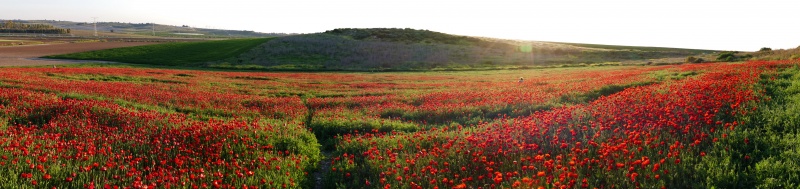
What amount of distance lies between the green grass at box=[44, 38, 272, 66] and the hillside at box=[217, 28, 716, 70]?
14.0 feet

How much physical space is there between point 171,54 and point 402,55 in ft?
128

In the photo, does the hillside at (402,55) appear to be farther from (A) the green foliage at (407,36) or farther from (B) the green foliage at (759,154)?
(B) the green foliage at (759,154)

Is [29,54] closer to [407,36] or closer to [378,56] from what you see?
[378,56]

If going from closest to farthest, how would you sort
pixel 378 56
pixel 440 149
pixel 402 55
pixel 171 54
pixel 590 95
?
pixel 440 149 → pixel 590 95 → pixel 171 54 → pixel 378 56 → pixel 402 55

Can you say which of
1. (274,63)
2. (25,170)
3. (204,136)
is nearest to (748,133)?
(204,136)

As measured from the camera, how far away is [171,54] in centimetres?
7475

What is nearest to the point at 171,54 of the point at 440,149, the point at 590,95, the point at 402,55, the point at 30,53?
the point at 30,53

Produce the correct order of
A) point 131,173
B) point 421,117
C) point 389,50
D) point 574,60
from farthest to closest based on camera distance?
point 389,50, point 574,60, point 421,117, point 131,173

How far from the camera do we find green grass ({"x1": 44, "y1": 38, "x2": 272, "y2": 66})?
66.4 meters

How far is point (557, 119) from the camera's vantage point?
9133 mm

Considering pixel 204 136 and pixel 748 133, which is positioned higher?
pixel 748 133

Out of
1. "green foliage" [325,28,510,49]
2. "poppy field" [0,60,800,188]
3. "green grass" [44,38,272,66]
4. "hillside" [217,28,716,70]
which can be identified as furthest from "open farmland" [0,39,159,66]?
"green foliage" [325,28,510,49]

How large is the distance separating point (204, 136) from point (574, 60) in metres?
77.2

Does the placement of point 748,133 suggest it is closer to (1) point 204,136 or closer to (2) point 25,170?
(1) point 204,136
